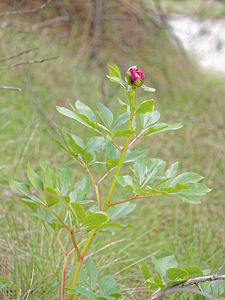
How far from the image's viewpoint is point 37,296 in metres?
0.90

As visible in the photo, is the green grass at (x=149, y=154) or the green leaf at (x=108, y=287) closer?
the green leaf at (x=108, y=287)

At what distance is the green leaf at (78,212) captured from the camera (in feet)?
1.96

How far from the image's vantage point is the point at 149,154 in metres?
1.87

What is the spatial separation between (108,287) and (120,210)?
16 centimetres

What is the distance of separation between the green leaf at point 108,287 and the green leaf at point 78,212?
178 millimetres

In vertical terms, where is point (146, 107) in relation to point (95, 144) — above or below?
above

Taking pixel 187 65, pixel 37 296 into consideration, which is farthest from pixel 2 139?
pixel 187 65

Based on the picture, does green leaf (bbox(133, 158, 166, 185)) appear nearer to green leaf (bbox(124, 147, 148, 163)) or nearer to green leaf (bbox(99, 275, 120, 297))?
green leaf (bbox(124, 147, 148, 163))

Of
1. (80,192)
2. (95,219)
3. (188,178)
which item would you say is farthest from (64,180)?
(188,178)

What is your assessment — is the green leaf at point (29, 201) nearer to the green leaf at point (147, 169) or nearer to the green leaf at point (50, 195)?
the green leaf at point (50, 195)

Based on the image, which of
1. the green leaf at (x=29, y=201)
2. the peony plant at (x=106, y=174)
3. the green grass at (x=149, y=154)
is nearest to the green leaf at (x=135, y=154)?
the peony plant at (x=106, y=174)

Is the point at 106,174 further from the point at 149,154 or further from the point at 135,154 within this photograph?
the point at 149,154

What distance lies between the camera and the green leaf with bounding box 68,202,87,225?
60cm

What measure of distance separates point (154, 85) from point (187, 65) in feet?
1.89
